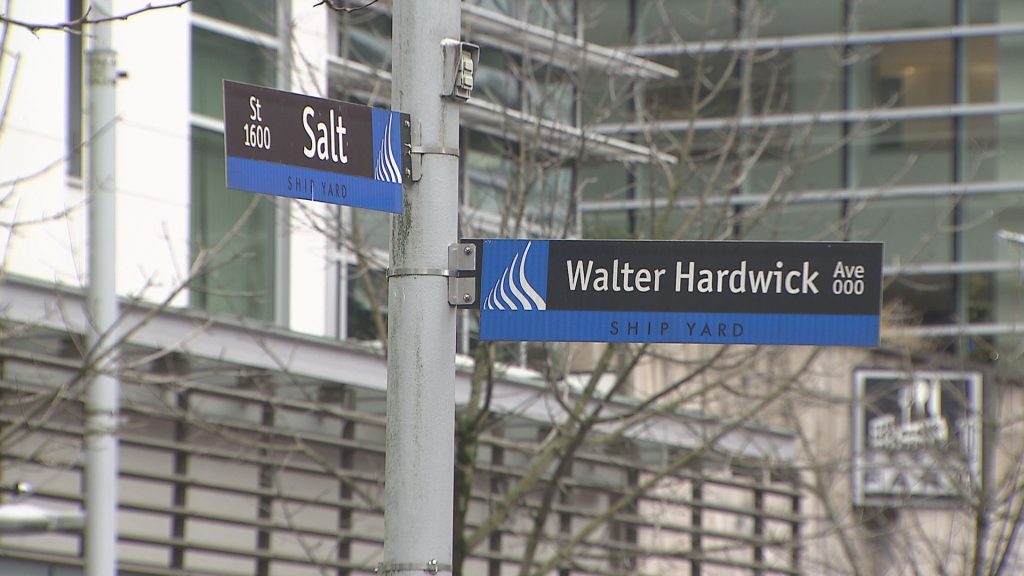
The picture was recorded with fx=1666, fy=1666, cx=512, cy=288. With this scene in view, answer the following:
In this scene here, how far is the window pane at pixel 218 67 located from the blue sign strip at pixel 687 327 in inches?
378

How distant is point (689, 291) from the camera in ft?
16.0

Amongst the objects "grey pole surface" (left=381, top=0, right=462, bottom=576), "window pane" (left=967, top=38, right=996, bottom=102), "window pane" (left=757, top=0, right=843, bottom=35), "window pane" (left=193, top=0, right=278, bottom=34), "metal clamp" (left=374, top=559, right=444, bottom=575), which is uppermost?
"window pane" (left=757, top=0, right=843, bottom=35)

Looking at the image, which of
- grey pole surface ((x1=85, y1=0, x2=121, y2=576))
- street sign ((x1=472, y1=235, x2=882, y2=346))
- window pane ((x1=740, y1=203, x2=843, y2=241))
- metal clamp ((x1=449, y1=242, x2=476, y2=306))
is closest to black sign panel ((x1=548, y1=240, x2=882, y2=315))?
street sign ((x1=472, y1=235, x2=882, y2=346))

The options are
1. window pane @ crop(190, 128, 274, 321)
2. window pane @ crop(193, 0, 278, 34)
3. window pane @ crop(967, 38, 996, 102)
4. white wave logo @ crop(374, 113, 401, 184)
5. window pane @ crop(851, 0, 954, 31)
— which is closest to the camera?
white wave logo @ crop(374, 113, 401, 184)

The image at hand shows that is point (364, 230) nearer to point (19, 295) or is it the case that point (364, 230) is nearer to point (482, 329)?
point (19, 295)

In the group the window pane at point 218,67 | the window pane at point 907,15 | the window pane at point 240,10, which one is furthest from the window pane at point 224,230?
the window pane at point 907,15

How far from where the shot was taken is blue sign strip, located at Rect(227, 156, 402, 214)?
455 cm

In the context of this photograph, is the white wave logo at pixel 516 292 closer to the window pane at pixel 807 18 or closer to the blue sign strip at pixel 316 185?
the blue sign strip at pixel 316 185

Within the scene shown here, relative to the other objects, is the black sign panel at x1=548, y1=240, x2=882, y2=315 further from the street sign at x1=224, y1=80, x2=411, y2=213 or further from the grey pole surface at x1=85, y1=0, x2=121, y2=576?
the grey pole surface at x1=85, y1=0, x2=121, y2=576

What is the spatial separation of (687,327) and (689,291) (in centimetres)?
11

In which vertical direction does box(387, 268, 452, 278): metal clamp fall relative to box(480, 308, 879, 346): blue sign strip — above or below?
above

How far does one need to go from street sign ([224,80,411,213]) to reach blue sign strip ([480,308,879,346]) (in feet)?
1.69

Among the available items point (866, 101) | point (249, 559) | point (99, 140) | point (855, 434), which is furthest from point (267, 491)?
point (866, 101)

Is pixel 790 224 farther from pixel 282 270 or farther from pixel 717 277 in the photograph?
pixel 717 277
